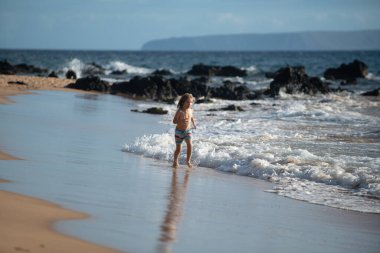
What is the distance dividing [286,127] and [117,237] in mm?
13053

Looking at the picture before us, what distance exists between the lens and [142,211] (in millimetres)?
7508

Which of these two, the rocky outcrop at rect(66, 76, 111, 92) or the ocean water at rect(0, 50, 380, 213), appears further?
the rocky outcrop at rect(66, 76, 111, 92)

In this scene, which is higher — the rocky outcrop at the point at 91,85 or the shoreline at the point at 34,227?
the rocky outcrop at the point at 91,85

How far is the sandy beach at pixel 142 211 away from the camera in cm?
628

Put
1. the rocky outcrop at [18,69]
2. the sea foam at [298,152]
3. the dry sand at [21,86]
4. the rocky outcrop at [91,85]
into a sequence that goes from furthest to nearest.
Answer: the rocky outcrop at [18,69] < the rocky outcrop at [91,85] < the dry sand at [21,86] < the sea foam at [298,152]

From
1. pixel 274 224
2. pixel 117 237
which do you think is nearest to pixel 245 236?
pixel 274 224

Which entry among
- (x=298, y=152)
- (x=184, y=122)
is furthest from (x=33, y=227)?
(x=298, y=152)

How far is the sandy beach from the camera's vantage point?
628cm

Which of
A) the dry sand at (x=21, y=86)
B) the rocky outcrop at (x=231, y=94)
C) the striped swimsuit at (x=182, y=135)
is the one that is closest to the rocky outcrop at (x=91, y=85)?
the dry sand at (x=21, y=86)

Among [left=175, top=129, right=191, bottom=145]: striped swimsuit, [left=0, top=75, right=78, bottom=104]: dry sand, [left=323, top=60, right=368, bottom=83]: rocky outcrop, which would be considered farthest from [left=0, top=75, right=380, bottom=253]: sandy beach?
[left=323, top=60, right=368, bottom=83]: rocky outcrop

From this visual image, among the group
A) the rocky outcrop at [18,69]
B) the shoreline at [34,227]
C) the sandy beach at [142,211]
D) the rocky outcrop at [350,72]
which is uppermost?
the rocky outcrop at [350,72]

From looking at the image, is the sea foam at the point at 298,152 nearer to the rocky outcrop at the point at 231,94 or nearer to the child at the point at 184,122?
the child at the point at 184,122

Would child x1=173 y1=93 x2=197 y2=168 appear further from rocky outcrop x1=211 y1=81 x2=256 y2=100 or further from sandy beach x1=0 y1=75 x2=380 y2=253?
rocky outcrop x1=211 y1=81 x2=256 y2=100

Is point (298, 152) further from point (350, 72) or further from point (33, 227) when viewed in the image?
point (350, 72)
